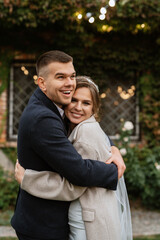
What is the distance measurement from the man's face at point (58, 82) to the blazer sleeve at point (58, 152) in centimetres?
22

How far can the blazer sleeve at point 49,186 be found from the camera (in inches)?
65.4

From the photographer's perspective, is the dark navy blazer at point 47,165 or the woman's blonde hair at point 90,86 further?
the woman's blonde hair at point 90,86

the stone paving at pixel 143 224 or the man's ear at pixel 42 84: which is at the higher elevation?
the man's ear at pixel 42 84

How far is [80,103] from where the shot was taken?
2082 mm

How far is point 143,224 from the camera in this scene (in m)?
4.38

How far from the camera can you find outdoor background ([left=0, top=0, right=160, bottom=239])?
15.8 feet

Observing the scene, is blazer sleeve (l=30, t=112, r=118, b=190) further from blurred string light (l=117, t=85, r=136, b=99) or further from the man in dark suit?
blurred string light (l=117, t=85, r=136, b=99)

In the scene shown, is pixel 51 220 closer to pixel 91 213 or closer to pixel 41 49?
pixel 91 213

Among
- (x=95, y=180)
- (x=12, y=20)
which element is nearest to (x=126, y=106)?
(x=12, y=20)

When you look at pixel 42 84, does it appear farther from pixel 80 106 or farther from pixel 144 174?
pixel 144 174

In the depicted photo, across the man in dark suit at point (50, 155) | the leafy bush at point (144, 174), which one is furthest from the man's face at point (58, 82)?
the leafy bush at point (144, 174)

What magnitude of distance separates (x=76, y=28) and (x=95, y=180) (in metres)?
3.72

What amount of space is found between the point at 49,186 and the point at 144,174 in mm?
3441

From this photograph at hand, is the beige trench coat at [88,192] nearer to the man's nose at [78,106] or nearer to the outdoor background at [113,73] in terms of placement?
A: the man's nose at [78,106]
